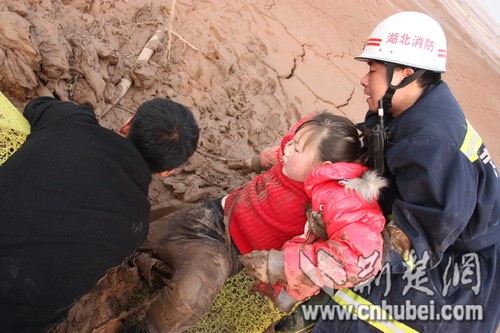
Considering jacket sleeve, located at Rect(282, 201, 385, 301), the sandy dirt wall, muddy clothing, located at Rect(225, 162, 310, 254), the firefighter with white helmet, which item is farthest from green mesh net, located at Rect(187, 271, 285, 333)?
jacket sleeve, located at Rect(282, 201, 385, 301)

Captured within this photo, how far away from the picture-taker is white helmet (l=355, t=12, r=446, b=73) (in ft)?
8.21

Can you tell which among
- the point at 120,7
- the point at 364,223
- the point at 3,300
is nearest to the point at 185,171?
the point at 120,7

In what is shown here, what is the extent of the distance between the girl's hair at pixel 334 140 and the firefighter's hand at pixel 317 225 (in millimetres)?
288

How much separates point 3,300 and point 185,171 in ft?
6.31

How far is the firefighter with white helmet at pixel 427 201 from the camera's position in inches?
83.6

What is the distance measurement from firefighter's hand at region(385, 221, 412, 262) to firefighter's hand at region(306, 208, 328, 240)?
294 millimetres

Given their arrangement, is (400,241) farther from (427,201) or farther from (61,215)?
(61,215)

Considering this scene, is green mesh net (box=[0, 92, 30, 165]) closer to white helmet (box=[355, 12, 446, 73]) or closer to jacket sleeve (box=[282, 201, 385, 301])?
jacket sleeve (box=[282, 201, 385, 301])

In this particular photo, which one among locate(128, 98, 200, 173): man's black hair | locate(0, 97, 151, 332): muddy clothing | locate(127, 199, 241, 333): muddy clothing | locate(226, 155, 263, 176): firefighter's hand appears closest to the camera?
locate(0, 97, 151, 332): muddy clothing

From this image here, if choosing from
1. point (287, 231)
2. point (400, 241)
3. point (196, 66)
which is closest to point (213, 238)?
point (287, 231)

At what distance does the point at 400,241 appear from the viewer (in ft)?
7.09

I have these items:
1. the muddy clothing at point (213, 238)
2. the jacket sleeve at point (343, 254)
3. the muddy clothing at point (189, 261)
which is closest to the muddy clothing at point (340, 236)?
the jacket sleeve at point (343, 254)

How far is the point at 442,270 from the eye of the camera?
2398mm

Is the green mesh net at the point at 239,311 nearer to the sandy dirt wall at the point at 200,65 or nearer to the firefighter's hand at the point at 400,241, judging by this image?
the sandy dirt wall at the point at 200,65
